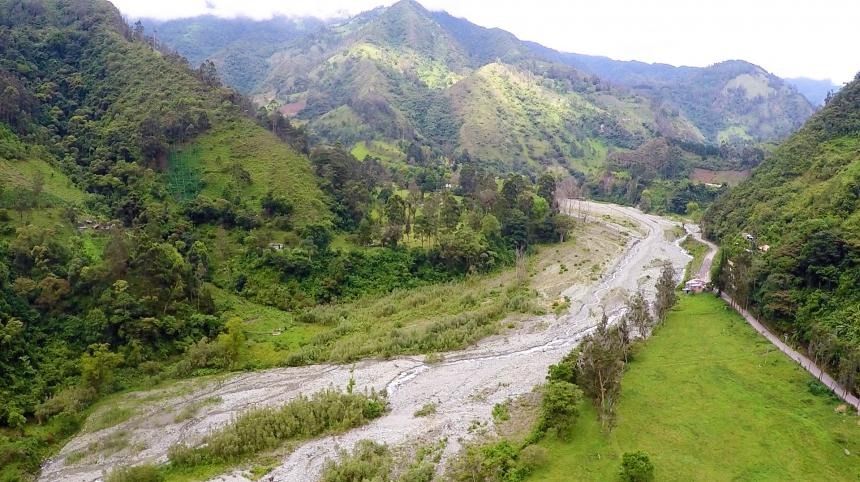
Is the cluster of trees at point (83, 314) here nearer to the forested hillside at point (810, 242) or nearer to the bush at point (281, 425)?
the bush at point (281, 425)

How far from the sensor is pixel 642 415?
39.1 meters

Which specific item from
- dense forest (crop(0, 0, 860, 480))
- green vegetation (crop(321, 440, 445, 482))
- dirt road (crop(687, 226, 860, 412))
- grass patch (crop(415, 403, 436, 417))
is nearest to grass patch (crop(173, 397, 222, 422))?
dense forest (crop(0, 0, 860, 480))

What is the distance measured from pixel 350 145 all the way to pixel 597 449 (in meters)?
145

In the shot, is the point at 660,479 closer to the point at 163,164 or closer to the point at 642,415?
the point at 642,415

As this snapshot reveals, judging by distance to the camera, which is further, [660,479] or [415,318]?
[415,318]

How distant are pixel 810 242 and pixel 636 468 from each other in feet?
117

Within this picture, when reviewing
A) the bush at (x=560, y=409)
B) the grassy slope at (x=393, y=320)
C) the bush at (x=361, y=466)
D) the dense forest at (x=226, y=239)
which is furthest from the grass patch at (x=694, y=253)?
the bush at (x=361, y=466)

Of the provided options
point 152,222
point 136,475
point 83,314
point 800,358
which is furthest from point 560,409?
point 152,222

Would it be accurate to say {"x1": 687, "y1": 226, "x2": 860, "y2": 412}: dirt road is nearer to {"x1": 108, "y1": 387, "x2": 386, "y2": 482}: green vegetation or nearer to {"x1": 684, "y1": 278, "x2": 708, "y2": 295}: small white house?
{"x1": 684, "y1": 278, "x2": 708, "y2": 295}: small white house

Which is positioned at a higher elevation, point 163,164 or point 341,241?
point 163,164

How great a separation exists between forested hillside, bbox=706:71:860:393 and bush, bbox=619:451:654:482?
1837cm

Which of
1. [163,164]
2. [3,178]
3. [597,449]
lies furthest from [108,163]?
[597,449]

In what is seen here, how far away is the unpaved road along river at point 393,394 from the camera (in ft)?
122

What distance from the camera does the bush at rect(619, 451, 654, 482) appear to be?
1217 inches
